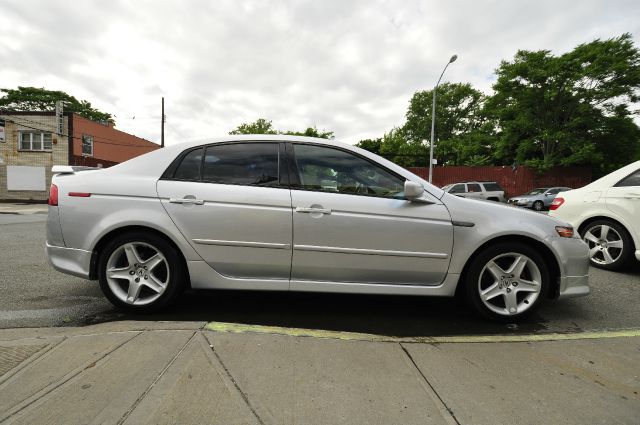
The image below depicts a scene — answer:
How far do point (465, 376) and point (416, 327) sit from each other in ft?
2.67

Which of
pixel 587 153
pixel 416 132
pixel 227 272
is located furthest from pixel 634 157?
pixel 227 272

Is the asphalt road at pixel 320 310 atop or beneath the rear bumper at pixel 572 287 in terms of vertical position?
beneath

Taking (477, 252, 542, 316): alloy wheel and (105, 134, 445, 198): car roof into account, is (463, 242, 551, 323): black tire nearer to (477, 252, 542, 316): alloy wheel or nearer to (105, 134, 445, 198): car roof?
(477, 252, 542, 316): alloy wheel

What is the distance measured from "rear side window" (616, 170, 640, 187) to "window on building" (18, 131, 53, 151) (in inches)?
1179

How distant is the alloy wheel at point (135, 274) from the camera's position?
289 centimetres

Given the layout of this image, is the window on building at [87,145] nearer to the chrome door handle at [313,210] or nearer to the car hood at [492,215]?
the chrome door handle at [313,210]

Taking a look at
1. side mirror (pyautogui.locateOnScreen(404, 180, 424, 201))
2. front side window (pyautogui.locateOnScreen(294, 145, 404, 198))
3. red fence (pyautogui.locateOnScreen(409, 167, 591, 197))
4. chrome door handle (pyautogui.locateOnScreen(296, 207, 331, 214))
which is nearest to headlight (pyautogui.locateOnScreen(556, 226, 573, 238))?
side mirror (pyautogui.locateOnScreen(404, 180, 424, 201))

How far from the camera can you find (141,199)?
2.87 m

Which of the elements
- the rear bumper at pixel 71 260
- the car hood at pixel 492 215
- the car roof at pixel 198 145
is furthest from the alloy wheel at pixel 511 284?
the rear bumper at pixel 71 260

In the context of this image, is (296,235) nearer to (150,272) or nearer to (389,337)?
(389,337)

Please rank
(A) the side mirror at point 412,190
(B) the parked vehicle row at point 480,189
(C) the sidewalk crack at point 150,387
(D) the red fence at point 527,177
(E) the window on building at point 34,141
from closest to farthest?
(C) the sidewalk crack at point 150,387, (A) the side mirror at point 412,190, (B) the parked vehicle row at point 480,189, (E) the window on building at point 34,141, (D) the red fence at point 527,177

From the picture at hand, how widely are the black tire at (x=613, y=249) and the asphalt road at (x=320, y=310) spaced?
628mm

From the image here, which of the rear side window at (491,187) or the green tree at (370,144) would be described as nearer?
the rear side window at (491,187)

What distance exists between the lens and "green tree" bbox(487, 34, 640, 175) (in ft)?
67.9
